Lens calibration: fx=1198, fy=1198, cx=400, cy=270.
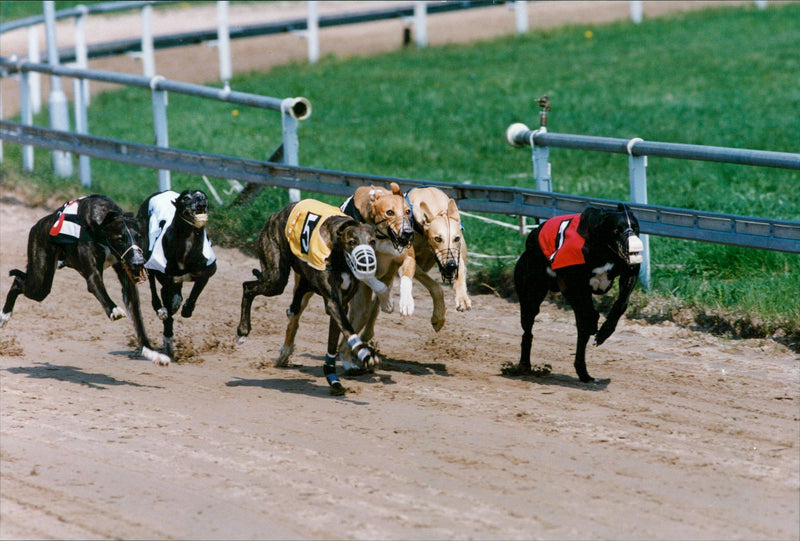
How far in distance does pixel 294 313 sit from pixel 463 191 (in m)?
2.19

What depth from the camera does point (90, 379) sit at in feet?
25.0

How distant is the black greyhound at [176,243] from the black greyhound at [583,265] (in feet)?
6.88

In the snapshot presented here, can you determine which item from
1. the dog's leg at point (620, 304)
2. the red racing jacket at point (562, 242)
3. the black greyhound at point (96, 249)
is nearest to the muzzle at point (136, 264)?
the black greyhound at point (96, 249)

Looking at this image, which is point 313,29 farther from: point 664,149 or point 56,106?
point 664,149

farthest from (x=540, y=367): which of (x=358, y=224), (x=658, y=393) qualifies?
(x=358, y=224)

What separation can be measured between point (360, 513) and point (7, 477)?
1739mm

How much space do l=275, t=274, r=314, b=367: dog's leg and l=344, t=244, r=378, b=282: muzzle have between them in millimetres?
740

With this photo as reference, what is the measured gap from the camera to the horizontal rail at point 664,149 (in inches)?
307

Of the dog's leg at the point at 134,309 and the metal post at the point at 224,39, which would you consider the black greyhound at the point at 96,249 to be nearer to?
the dog's leg at the point at 134,309

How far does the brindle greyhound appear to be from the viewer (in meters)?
6.86

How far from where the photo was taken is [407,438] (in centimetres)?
609

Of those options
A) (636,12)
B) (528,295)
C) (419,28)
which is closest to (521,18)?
(419,28)

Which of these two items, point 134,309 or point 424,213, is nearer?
point 424,213

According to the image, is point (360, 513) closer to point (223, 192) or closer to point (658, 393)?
point (658, 393)
